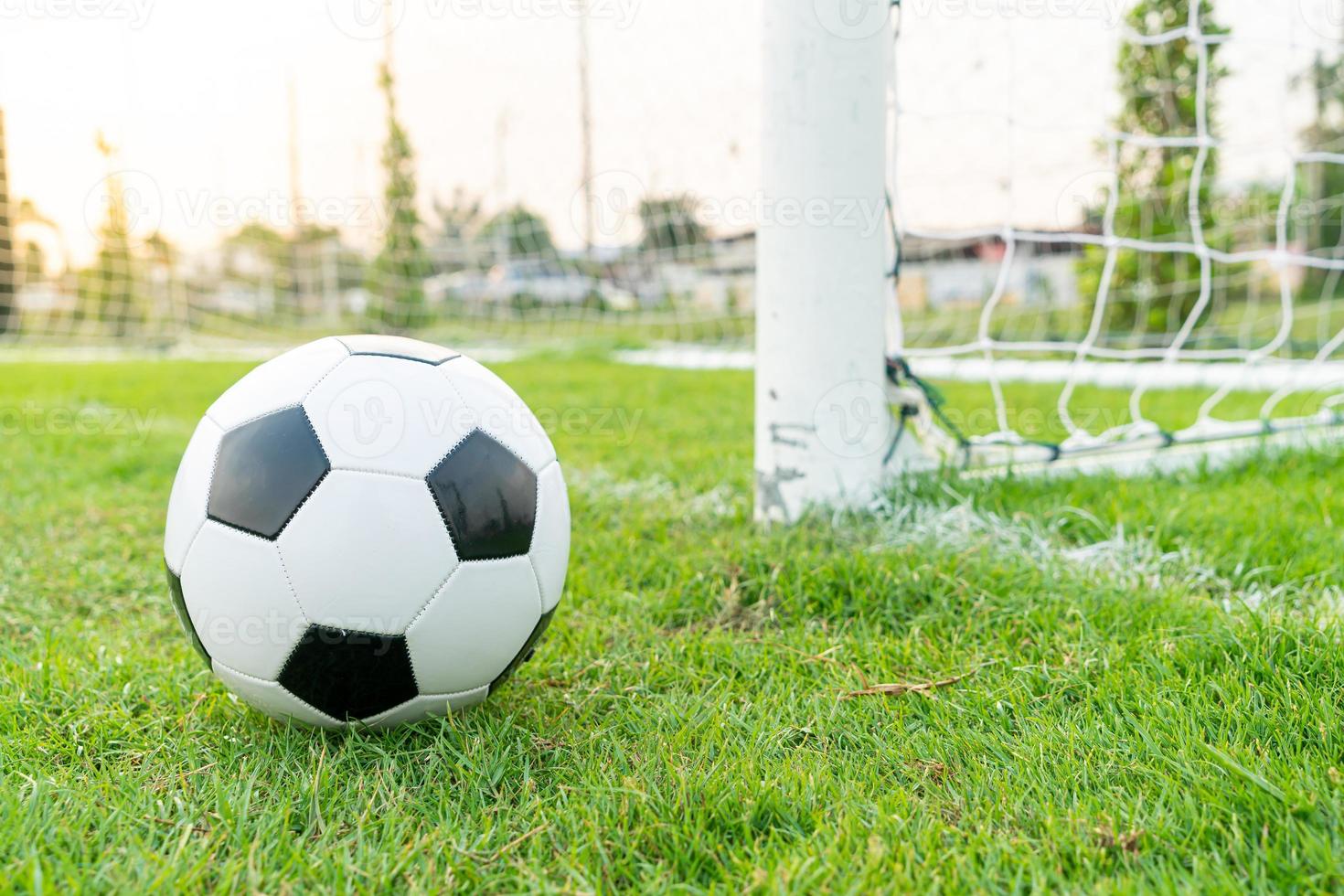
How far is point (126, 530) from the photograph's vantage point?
8.87ft

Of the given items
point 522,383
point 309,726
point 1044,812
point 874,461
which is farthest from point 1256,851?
point 522,383

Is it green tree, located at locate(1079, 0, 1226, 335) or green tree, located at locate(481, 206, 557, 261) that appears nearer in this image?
green tree, located at locate(1079, 0, 1226, 335)

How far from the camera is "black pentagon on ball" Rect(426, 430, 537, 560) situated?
54.6 inches

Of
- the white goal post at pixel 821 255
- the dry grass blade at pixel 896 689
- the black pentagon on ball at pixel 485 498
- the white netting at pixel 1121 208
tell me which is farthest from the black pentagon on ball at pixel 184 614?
the white netting at pixel 1121 208

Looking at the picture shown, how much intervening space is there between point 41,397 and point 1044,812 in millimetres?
6320

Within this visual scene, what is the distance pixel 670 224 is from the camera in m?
9.01

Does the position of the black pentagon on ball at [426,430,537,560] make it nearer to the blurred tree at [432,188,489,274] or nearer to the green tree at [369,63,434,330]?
the blurred tree at [432,188,489,274]

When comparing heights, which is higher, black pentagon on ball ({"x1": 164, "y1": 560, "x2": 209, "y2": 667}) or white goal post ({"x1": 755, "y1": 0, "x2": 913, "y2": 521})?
white goal post ({"x1": 755, "y1": 0, "x2": 913, "y2": 521})

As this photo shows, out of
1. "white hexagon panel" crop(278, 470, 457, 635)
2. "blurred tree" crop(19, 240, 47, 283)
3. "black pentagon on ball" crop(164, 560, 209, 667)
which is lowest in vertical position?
"black pentagon on ball" crop(164, 560, 209, 667)

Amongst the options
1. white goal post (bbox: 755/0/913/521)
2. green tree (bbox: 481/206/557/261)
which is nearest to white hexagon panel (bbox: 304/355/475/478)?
white goal post (bbox: 755/0/913/521)

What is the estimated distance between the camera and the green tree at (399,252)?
12.0 metres

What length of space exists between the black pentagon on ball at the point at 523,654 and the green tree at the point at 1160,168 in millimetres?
6892

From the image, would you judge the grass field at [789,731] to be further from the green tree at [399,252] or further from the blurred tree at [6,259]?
the green tree at [399,252]

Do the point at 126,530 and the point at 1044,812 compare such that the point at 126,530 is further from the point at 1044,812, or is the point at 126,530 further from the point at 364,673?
the point at 1044,812
